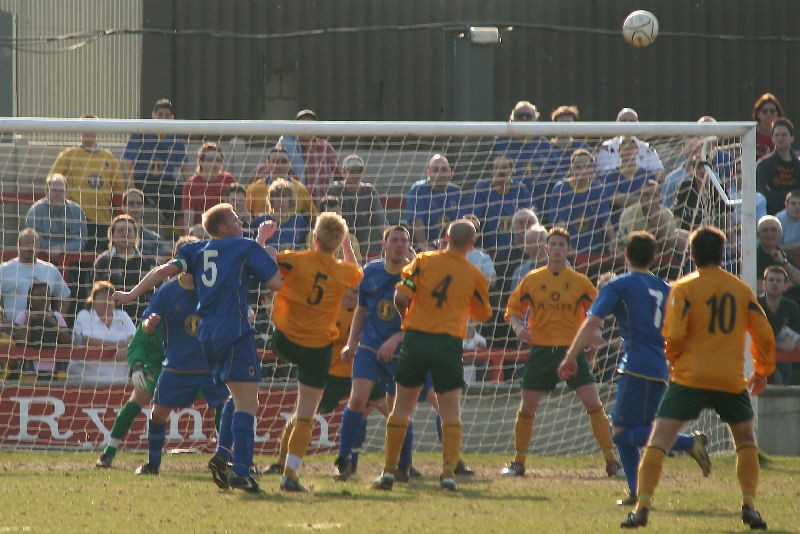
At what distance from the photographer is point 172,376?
344 inches

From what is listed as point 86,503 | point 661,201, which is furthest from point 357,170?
point 86,503

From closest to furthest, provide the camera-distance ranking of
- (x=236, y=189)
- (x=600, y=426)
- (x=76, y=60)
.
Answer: (x=600, y=426) → (x=236, y=189) → (x=76, y=60)

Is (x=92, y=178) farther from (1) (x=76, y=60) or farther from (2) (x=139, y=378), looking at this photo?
(1) (x=76, y=60)

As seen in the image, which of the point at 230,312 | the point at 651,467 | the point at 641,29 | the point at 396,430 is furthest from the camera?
the point at 641,29

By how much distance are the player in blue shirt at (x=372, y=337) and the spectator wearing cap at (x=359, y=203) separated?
108 inches

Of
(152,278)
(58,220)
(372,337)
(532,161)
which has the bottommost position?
(372,337)

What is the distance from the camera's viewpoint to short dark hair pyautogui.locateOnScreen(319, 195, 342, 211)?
35.3 feet

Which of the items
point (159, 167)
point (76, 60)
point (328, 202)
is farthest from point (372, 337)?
point (76, 60)

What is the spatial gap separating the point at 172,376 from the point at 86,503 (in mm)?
1908

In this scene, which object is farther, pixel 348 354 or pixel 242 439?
pixel 348 354

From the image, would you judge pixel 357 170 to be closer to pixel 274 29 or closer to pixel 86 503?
pixel 86 503

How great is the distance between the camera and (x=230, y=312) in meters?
7.46

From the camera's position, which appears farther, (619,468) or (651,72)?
(651,72)

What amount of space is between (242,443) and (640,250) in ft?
9.06
